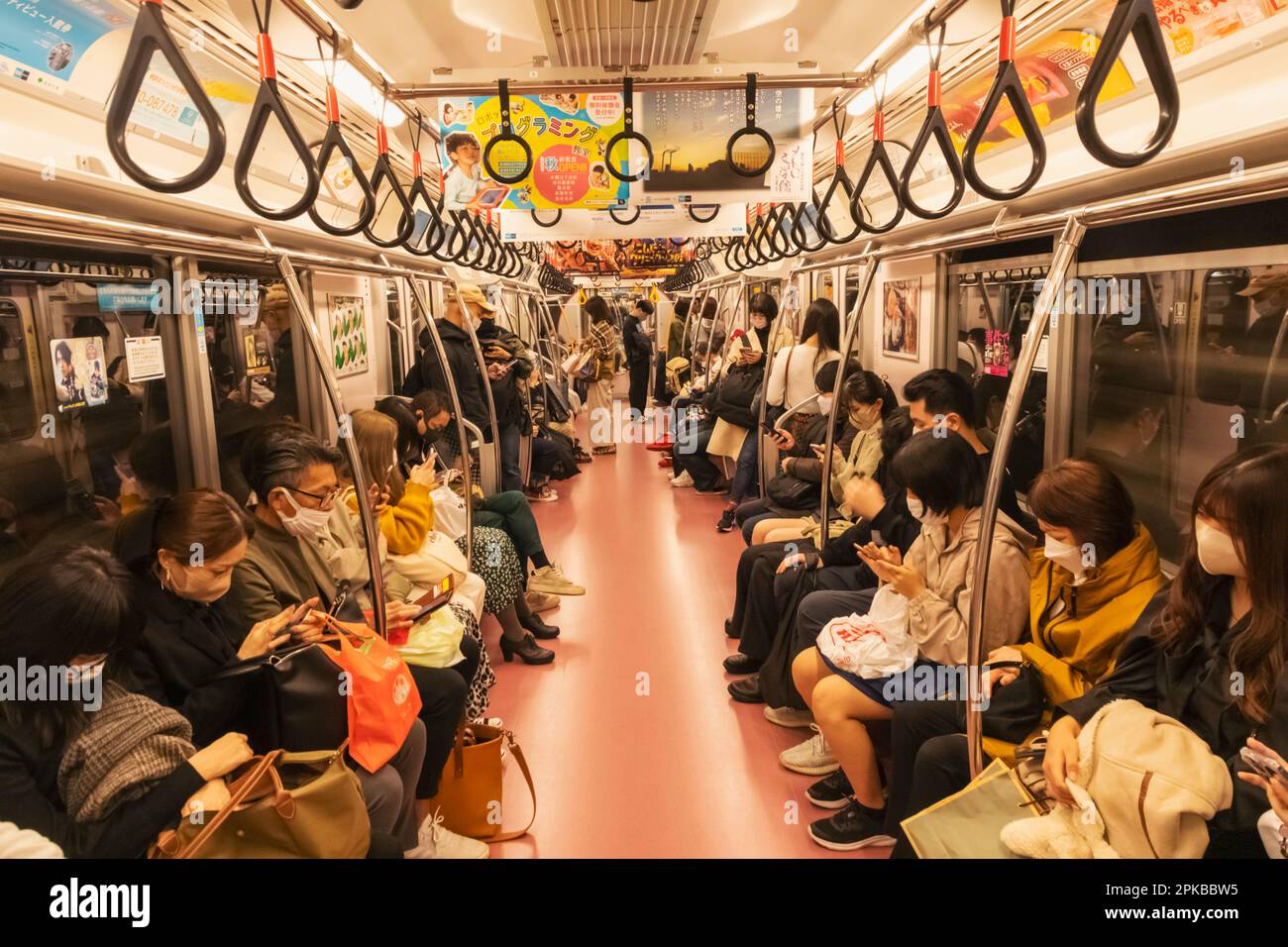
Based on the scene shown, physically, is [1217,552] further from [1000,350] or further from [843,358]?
[1000,350]

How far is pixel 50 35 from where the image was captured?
2518 mm

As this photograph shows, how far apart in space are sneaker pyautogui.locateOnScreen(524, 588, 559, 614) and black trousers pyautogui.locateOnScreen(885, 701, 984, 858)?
2686 millimetres

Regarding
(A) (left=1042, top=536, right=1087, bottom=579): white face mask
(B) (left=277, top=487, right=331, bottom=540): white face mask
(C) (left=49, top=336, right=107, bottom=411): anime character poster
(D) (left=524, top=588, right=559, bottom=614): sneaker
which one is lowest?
(D) (left=524, top=588, right=559, bottom=614): sneaker

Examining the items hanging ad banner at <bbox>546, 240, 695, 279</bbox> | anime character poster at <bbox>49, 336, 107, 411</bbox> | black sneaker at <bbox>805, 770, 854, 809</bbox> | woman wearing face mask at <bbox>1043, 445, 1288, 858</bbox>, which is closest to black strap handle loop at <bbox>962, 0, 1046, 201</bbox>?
woman wearing face mask at <bbox>1043, 445, 1288, 858</bbox>

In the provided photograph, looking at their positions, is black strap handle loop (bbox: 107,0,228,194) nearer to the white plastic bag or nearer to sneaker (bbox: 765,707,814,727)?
the white plastic bag

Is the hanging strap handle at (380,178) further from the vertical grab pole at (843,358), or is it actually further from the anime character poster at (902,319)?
the anime character poster at (902,319)

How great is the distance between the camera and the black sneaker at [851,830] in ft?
9.57

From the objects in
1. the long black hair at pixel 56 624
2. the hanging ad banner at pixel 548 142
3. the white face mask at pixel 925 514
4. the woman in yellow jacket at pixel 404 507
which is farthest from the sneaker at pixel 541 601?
the long black hair at pixel 56 624

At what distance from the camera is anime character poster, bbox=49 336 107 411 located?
96.8 inches

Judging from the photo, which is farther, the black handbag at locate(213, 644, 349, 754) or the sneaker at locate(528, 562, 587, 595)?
the sneaker at locate(528, 562, 587, 595)

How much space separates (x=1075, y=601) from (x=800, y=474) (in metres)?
2.92

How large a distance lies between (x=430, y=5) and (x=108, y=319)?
198cm

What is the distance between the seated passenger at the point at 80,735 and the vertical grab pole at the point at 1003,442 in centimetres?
182

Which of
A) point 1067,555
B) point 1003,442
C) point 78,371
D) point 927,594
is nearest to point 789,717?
point 927,594
